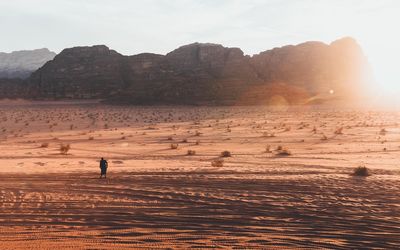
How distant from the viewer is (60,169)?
1541cm

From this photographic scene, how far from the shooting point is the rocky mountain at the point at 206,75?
82.2 metres

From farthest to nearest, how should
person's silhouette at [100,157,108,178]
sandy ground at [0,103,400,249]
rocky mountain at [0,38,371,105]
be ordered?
rocky mountain at [0,38,371,105]
person's silhouette at [100,157,108,178]
sandy ground at [0,103,400,249]

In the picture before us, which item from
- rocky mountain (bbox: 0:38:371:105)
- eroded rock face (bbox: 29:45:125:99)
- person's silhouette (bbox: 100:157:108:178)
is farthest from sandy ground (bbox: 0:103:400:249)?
eroded rock face (bbox: 29:45:125:99)

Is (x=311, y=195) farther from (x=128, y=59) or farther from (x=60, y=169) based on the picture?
(x=128, y=59)

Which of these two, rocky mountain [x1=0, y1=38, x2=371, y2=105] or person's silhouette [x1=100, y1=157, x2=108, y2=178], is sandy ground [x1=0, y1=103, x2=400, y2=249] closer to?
person's silhouette [x1=100, y1=157, x2=108, y2=178]

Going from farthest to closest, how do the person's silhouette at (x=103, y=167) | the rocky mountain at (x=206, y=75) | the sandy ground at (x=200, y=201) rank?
the rocky mountain at (x=206, y=75), the person's silhouette at (x=103, y=167), the sandy ground at (x=200, y=201)

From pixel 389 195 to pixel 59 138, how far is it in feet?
73.3

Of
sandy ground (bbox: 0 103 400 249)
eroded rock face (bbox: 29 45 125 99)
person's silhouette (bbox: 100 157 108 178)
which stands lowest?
sandy ground (bbox: 0 103 400 249)

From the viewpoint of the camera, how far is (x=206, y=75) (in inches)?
3529

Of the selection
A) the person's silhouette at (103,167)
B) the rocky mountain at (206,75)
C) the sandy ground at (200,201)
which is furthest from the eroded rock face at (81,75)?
the person's silhouette at (103,167)

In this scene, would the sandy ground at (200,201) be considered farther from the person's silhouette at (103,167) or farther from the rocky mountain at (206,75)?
the rocky mountain at (206,75)

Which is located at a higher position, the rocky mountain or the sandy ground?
the rocky mountain

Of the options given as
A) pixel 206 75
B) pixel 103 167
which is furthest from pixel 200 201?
pixel 206 75

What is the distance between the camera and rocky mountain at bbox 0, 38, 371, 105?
3236 inches
